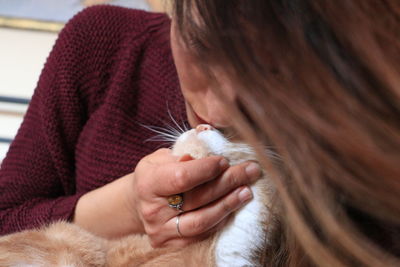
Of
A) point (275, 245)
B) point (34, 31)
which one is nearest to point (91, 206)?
point (275, 245)

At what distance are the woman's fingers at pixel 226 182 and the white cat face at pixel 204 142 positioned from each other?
1.4 inches

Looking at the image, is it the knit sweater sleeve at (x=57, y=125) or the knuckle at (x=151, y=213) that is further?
the knit sweater sleeve at (x=57, y=125)

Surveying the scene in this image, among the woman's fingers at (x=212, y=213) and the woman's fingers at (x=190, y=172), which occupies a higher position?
the woman's fingers at (x=190, y=172)

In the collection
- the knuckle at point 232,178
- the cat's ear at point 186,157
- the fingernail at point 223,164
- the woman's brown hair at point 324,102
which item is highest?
the woman's brown hair at point 324,102

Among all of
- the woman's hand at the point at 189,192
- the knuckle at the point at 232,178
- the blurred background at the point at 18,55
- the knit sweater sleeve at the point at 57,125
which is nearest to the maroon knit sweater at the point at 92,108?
the knit sweater sleeve at the point at 57,125

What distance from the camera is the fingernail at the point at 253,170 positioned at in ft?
1.82

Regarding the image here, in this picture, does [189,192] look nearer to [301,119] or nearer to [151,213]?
[151,213]

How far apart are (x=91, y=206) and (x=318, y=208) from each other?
531 mm

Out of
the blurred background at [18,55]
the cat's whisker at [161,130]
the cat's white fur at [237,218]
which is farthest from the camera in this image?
the blurred background at [18,55]

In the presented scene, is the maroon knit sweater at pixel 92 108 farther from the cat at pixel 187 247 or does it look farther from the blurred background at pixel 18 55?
the blurred background at pixel 18 55

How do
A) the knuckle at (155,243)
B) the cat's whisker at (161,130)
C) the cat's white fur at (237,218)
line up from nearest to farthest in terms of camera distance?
the cat's white fur at (237,218), the knuckle at (155,243), the cat's whisker at (161,130)

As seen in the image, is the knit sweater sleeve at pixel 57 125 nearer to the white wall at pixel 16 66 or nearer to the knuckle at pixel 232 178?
the knuckle at pixel 232 178

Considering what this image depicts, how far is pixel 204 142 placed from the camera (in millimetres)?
589

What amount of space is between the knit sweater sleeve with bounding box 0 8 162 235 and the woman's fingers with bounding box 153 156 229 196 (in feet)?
1.17
